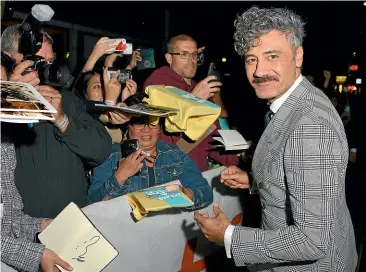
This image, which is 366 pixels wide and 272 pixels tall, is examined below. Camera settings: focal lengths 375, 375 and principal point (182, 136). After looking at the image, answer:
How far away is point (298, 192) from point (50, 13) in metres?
1.64

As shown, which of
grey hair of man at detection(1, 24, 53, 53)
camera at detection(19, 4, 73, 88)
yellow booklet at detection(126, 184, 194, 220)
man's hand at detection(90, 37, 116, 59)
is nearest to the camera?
yellow booklet at detection(126, 184, 194, 220)

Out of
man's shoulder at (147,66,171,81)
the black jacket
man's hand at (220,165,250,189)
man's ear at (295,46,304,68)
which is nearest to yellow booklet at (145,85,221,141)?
man's hand at (220,165,250,189)

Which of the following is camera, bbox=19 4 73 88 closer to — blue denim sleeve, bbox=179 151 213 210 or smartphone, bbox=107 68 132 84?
smartphone, bbox=107 68 132 84

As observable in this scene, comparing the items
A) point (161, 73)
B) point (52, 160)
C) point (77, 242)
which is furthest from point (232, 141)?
point (77, 242)

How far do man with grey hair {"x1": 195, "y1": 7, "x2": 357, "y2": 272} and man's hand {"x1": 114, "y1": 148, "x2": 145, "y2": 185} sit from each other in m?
0.73

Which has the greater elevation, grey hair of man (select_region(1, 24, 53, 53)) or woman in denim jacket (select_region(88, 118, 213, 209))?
grey hair of man (select_region(1, 24, 53, 53))

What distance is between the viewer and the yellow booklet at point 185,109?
90.9 inches

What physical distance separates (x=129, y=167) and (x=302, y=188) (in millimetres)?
1194

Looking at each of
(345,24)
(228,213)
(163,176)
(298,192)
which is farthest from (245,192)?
(345,24)

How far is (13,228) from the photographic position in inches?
69.9

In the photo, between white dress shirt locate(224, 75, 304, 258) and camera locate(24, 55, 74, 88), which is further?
camera locate(24, 55, 74, 88)

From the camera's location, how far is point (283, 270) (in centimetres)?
182

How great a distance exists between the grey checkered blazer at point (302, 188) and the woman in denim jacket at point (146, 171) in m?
0.75

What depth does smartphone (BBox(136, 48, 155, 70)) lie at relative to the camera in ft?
11.0
